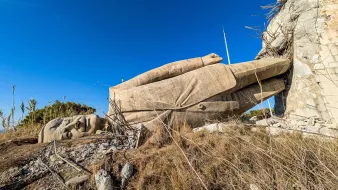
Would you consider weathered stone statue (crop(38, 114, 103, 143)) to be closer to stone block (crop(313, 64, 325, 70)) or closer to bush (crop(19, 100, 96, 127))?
bush (crop(19, 100, 96, 127))

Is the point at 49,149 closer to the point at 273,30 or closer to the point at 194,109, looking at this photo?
the point at 194,109

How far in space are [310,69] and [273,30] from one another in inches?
58.9

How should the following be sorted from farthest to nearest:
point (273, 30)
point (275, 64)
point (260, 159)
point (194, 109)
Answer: point (273, 30), point (275, 64), point (194, 109), point (260, 159)

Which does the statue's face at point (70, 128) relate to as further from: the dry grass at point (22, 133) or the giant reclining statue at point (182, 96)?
the dry grass at point (22, 133)

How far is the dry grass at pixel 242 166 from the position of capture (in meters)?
1.22

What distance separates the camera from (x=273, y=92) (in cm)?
398

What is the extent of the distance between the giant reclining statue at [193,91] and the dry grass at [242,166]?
3.21ft

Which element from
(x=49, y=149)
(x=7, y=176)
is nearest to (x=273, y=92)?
(x=49, y=149)

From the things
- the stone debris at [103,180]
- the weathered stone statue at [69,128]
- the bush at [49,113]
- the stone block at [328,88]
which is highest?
the bush at [49,113]

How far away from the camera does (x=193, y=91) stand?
3.37 m

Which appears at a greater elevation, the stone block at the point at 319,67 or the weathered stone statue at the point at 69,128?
the stone block at the point at 319,67

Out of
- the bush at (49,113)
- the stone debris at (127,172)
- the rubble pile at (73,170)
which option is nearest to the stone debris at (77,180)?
the rubble pile at (73,170)

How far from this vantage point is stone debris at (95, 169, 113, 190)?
156 centimetres

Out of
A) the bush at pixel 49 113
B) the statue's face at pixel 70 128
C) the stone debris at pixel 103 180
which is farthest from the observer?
the bush at pixel 49 113
